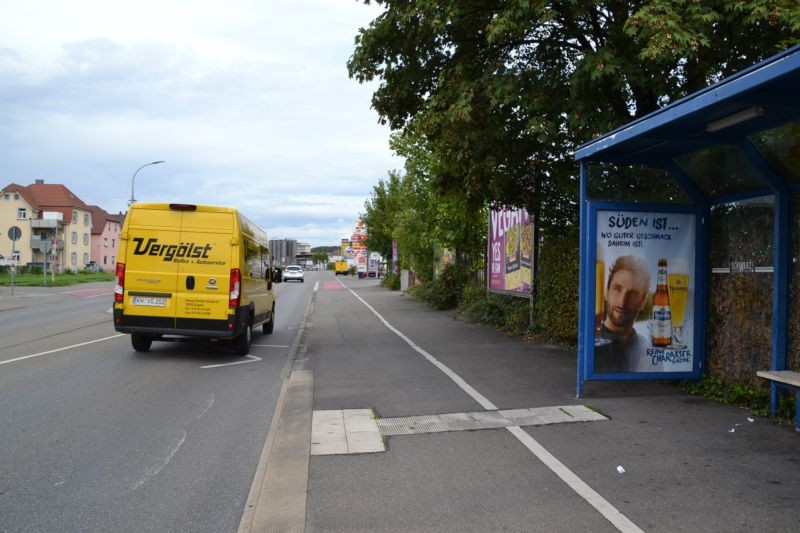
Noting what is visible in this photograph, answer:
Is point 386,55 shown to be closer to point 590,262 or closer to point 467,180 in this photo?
point 467,180

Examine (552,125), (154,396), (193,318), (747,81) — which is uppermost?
(552,125)

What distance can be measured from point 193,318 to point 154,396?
297 centimetres

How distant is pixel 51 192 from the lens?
83188mm

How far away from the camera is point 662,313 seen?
766cm

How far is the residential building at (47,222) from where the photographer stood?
76.2 meters

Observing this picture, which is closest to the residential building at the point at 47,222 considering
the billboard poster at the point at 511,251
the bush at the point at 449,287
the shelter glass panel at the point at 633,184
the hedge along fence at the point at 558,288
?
the bush at the point at 449,287

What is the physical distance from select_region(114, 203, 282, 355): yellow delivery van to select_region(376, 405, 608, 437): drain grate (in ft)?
16.7

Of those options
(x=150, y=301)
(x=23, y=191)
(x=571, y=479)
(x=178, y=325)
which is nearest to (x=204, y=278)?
(x=178, y=325)

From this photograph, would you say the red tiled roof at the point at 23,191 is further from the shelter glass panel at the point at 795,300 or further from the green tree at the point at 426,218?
the shelter glass panel at the point at 795,300

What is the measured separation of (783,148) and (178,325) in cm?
882

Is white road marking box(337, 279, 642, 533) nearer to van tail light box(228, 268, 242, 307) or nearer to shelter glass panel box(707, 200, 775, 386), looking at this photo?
shelter glass panel box(707, 200, 775, 386)

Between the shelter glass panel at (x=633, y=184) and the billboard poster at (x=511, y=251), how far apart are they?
5576mm

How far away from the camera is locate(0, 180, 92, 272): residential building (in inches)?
3000

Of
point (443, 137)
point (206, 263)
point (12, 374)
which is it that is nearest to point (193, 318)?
point (206, 263)
